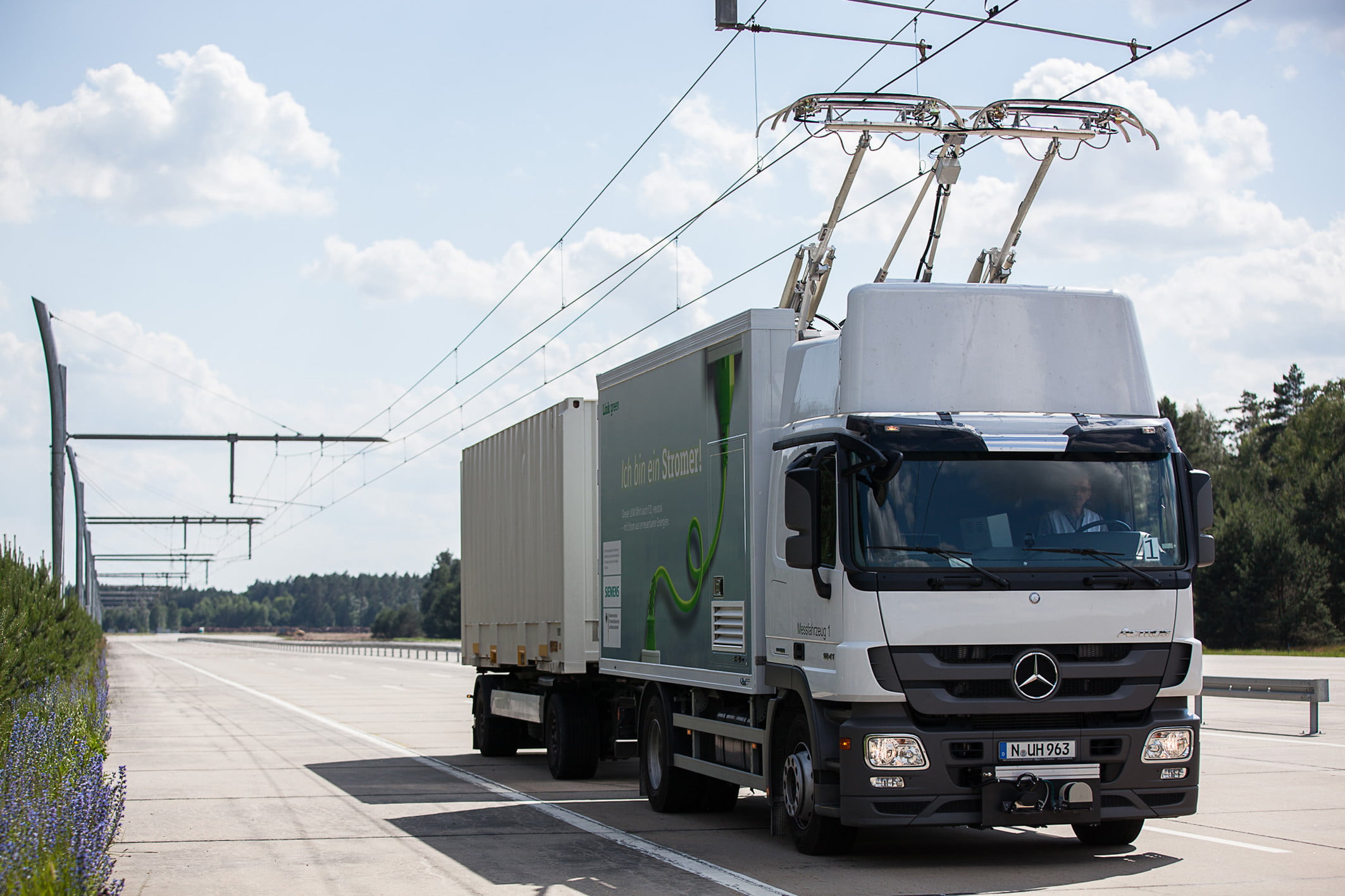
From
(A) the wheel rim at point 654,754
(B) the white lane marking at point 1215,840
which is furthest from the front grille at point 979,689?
(A) the wheel rim at point 654,754

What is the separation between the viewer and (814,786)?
9.70m

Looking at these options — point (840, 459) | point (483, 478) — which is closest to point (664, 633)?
point (840, 459)

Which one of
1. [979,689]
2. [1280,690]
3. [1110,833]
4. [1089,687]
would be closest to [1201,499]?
[1089,687]

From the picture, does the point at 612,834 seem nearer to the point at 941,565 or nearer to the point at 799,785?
the point at 799,785

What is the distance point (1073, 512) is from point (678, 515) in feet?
12.0

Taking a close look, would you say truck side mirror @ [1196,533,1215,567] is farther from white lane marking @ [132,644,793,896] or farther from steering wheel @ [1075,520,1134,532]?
white lane marking @ [132,644,793,896]

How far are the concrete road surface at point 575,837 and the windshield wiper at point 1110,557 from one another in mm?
1842

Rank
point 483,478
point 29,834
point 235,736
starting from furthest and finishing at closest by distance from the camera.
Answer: point 235,736 < point 483,478 < point 29,834

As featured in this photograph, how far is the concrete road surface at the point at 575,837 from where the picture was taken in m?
9.51

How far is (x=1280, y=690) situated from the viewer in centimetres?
2198

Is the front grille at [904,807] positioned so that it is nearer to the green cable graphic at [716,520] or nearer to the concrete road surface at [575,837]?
the concrete road surface at [575,837]

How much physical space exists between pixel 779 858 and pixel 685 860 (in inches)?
25.5

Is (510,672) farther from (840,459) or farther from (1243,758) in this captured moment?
(840,459)

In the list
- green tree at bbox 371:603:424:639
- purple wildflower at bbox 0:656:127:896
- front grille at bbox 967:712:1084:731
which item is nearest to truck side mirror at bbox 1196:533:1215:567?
front grille at bbox 967:712:1084:731
